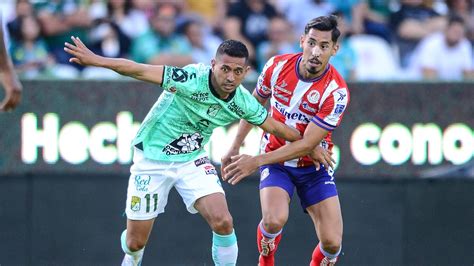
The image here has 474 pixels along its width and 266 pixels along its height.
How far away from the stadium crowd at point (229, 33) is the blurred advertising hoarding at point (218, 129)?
150 centimetres

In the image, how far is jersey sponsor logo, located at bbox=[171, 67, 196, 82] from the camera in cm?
785

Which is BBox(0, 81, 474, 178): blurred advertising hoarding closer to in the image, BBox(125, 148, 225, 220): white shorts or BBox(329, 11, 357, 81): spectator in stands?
BBox(329, 11, 357, 81): spectator in stands

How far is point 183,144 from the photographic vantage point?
8266 mm

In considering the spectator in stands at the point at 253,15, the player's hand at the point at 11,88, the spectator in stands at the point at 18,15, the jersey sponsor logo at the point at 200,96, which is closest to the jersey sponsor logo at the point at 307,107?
the jersey sponsor logo at the point at 200,96

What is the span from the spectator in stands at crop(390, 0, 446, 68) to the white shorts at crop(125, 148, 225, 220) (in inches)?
200

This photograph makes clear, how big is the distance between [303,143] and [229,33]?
15.1 ft

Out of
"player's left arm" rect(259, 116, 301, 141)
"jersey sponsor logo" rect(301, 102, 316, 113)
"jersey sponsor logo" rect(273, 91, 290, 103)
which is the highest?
"jersey sponsor logo" rect(273, 91, 290, 103)

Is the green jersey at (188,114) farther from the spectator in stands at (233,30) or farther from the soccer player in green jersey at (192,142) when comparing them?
the spectator in stands at (233,30)

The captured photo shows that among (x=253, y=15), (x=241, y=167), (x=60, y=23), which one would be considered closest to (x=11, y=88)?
(x=241, y=167)

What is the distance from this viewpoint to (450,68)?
40.2 feet

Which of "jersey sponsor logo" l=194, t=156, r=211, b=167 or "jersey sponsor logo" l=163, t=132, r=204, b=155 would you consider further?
"jersey sponsor logo" l=194, t=156, r=211, b=167

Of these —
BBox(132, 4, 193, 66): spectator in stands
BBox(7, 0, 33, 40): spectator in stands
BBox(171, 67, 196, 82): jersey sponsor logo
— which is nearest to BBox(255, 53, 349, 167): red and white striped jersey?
BBox(171, 67, 196, 82): jersey sponsor logo

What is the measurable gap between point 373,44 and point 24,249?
4.93 metres

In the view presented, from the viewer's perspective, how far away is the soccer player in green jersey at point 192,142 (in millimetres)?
7973
